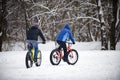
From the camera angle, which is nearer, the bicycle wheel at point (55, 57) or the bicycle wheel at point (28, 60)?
the bicycle wheel at point (28, 60)

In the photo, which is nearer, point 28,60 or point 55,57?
point 28,60

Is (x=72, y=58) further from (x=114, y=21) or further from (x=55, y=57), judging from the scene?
(x=114, y=21)

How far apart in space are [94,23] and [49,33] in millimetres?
5826

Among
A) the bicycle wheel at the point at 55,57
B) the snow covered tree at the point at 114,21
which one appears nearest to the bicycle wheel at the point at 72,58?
the bicycle wheel at the point at 55,57

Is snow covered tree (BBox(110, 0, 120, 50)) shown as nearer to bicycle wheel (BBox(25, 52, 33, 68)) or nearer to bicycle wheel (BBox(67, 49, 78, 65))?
bicycle wheel (BBox(67, 49, 78, 65))

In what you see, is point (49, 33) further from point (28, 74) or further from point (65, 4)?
point (28, 74)

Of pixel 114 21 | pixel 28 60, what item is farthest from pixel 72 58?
pixel 114 21

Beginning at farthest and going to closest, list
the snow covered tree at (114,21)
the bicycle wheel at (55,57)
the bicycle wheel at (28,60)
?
1. the snow covered tree at (114,21)
2. the bicycle wheel at (55,57)
3. the bicycle wheel at (28,60)

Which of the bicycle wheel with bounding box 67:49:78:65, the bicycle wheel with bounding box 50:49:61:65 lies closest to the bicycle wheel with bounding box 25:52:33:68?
the bicycle wheel with bounding box 50:49:61:65

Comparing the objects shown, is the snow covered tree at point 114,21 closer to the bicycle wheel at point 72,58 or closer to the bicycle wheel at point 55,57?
the bicycle wheel at point 72,58

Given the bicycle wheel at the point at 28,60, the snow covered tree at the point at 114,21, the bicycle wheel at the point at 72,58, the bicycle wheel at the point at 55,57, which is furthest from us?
the snow covered tree at the point at 114,21

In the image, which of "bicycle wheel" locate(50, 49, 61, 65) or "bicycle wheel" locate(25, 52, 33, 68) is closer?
"bicycle wheel" locate(25, 52, 33, 68)

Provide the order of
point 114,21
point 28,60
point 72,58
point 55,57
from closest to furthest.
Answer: point 28,60 → point 55,57 → point 72,58 → point 114,21

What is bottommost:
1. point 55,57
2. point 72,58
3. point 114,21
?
point 72,58
